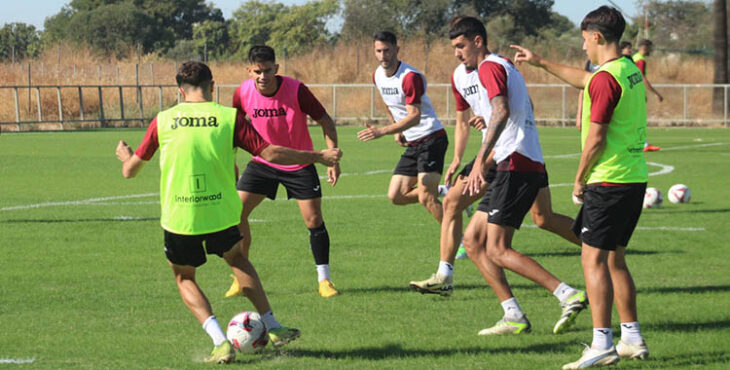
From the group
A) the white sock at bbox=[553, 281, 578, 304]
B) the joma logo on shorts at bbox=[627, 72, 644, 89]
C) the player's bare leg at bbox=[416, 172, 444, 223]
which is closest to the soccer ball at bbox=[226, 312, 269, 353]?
the white sock at bbox=[553, 281, 578, 304]

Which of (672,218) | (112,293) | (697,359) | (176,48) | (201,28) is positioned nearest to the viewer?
(697,359)

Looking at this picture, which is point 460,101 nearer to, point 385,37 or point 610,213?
point 385,37

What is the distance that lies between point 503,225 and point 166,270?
3.91 m

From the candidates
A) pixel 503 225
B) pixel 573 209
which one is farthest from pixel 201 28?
pixel 503 225

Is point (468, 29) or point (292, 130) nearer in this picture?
point (468, 29)

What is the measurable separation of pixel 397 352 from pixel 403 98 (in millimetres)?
3948

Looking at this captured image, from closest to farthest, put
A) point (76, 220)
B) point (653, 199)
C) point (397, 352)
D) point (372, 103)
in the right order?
point (397, 352)
point (76, 220)
point (653, 199)
point (372, 103)

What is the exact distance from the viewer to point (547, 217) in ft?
25.2

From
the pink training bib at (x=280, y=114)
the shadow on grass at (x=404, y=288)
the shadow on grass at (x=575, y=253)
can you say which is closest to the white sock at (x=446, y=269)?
the shadow on grass at (x=404, y=288)

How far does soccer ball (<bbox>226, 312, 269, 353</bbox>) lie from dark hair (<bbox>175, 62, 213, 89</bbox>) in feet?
4.86

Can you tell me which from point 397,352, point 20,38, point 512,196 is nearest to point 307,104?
point 512,196

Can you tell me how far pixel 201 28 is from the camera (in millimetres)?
98062

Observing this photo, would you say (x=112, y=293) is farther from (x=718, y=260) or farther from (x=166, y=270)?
(x=718, y=260)

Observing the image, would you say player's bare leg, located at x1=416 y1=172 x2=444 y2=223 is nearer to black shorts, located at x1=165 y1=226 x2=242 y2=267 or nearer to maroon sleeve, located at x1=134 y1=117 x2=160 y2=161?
black shorts, located at x1=165 y1=226 x2=242 y2=267
